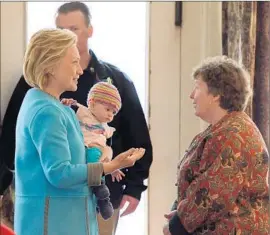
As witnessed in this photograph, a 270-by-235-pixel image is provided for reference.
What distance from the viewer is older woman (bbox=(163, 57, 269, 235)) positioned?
176 cm

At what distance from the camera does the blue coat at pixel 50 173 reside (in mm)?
1444

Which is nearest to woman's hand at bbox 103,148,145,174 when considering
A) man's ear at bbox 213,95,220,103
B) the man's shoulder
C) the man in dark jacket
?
man's ear at bbox 213,95,220,103

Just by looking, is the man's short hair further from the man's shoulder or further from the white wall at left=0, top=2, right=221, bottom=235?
the white wall at left=0, top=2, right=221, bottom=235

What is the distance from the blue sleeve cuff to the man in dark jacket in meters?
0.36

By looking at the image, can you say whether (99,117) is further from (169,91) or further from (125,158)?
(169,91)

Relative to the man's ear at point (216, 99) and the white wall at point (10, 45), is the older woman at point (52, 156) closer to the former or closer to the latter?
the man's ear at point (216, 99)

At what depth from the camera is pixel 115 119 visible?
225cm

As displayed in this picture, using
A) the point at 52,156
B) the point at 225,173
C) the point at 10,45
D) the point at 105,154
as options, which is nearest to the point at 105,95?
the point at 105,154

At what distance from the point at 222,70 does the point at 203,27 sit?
0.72 meters

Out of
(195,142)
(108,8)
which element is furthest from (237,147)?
(108,8)

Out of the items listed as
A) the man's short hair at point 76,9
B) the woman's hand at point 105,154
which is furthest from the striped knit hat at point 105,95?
the man's short hair at point 76,9

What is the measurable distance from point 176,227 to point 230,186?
0.84 feet

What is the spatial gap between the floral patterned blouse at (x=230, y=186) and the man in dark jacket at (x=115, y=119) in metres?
0.42

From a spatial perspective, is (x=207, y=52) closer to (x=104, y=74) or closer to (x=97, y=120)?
(x=104, y=74)
